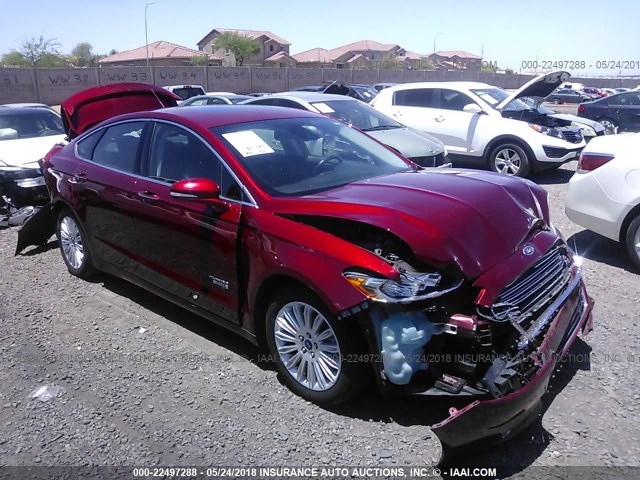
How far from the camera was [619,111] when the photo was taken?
15.0m

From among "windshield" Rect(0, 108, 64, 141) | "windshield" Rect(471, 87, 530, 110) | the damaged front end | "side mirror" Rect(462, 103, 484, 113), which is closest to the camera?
the damaged front end

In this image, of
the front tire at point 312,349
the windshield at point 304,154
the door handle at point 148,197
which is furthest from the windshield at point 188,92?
the front tire at point 312,349

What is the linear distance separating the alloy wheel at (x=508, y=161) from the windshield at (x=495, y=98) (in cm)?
96

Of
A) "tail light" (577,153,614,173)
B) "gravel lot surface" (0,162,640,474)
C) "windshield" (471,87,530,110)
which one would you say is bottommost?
"gravel lot surface" (0,162,640,474)

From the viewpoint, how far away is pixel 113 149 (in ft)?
15.6

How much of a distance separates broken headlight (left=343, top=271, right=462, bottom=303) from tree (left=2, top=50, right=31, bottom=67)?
66.7m

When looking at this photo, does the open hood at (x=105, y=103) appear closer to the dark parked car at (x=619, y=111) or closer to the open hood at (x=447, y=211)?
the open hood at (x=447, y=211)

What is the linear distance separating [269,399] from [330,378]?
49 centimetres

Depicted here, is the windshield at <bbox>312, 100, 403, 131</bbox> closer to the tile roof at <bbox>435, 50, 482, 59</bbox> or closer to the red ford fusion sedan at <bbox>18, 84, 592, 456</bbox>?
the red ford fusion sedan at <bbox>18, 84, 592, 456</bbox>

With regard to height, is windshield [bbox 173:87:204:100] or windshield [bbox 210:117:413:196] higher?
windshield [bbox 210:117:413:196]

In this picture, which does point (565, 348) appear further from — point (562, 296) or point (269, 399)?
point (269, 399)

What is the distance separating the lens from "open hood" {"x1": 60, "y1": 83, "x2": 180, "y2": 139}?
6.57 m

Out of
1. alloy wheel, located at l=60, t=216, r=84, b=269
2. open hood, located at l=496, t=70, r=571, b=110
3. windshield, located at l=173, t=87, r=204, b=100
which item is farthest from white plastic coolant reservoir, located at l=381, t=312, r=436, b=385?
windshield, located at l=173, t=87, r=204, b=100

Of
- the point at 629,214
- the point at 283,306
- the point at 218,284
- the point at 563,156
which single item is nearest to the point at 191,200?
the point at 218,284
